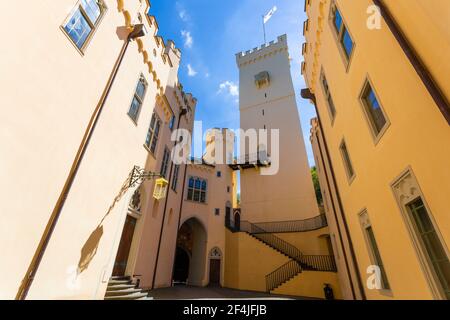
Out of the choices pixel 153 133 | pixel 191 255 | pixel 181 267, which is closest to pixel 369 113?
pixel 153 133

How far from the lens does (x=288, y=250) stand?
15.7m

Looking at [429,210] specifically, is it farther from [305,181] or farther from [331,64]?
[305,181]

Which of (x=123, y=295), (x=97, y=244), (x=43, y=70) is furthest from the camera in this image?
(x=123, y=295)

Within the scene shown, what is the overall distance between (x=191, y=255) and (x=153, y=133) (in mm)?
A: 11386

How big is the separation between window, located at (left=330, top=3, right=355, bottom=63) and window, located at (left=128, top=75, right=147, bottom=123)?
285 inches

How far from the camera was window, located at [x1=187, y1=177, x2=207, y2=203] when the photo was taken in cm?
1706

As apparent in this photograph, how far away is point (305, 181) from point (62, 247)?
17.4 m

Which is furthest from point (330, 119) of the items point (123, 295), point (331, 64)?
point (123, 295)

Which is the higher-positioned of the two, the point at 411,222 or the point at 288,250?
the point at 288,250

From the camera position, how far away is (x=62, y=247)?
4.79 meters

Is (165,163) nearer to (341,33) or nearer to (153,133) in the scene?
(153,133)

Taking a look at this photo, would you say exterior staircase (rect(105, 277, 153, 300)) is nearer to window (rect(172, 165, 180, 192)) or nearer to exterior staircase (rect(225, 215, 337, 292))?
window (rect(172, 165, 180, 192))

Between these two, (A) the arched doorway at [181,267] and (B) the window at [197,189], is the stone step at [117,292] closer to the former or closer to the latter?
(B) the window at [197,189]

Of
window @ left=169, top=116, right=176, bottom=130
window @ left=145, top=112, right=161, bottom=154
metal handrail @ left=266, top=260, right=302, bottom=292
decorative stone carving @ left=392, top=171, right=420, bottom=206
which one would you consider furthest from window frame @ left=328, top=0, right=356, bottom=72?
metal handrail @ left=266, top=260, right=302, bottom=292
